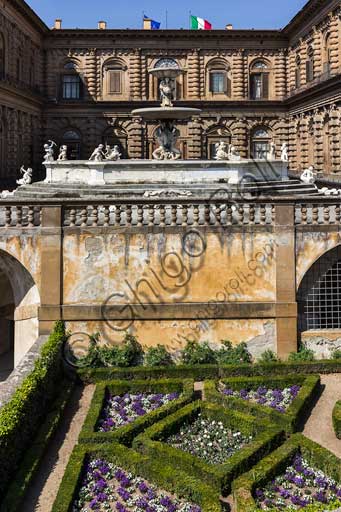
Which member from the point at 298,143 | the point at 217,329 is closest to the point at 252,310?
the point at 217,329

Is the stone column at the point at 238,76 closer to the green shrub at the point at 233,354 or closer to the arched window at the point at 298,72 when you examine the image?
the arched window at the point at 298,72

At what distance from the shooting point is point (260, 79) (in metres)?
53.2

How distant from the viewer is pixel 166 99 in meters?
28.7

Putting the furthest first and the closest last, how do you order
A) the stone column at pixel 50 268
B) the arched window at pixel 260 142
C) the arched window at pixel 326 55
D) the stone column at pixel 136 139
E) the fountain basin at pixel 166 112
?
the arched window at pixel 260 142 < the stone column at pixel 136 139 < the arched window at pixel 326 55 < the fountain basin at pixel 166 112 < the stone column at pixel 50 268

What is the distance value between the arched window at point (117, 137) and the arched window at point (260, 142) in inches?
418

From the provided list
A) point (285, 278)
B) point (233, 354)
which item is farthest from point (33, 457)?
point (285, 278)

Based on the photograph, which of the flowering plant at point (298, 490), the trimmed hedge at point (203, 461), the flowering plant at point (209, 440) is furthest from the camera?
the flowering plant at point (209, 440)

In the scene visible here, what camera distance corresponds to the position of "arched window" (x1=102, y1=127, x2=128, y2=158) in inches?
2069

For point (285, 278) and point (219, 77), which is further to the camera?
point (219, 77)

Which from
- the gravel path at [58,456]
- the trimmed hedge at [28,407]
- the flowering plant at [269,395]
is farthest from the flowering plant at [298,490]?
the trimmed hedge at [28,407]

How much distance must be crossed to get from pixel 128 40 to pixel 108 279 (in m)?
40.9

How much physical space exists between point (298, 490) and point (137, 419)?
11.4 ft

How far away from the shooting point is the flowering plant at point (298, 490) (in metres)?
9.78

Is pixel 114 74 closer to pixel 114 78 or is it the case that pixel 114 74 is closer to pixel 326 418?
pixel 114 78
